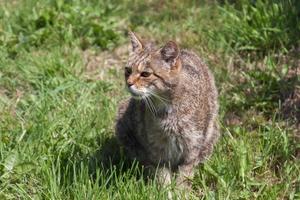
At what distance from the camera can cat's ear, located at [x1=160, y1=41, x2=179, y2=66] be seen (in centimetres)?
385

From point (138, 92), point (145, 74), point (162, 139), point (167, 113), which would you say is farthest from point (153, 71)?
point (162, 139)

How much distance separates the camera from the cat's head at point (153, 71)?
3863 millimetres

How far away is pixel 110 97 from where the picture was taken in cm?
516

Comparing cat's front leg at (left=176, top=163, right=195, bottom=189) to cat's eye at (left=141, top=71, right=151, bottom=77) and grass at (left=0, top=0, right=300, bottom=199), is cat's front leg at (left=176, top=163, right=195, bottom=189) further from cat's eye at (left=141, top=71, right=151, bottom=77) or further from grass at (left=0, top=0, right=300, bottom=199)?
cat's eye at (left=141, top=71, right=151, bottom=77)

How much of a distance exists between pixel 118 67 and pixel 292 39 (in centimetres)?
155

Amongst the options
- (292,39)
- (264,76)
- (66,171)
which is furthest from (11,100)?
(292,39)

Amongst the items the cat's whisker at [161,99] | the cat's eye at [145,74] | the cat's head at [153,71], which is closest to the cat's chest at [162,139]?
the cat's whisker at [161,99]

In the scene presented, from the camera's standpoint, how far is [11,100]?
5121 millimetres

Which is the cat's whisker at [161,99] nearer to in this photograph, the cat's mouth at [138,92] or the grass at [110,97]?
the cat's mouth at [138,92]

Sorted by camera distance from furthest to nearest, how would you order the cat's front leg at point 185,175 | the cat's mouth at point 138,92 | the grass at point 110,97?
the cat's front leg at point 185,175 < the grass at point 110,97 < the cat's mouth at point 138,92

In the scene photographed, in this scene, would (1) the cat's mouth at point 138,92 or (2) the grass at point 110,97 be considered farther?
(2) the grass at point 110,97

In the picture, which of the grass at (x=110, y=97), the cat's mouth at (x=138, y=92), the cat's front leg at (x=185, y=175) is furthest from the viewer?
the cat's front leg at (x=185, y=175)

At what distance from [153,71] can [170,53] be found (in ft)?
0.50

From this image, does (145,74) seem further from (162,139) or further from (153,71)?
(162,139)
